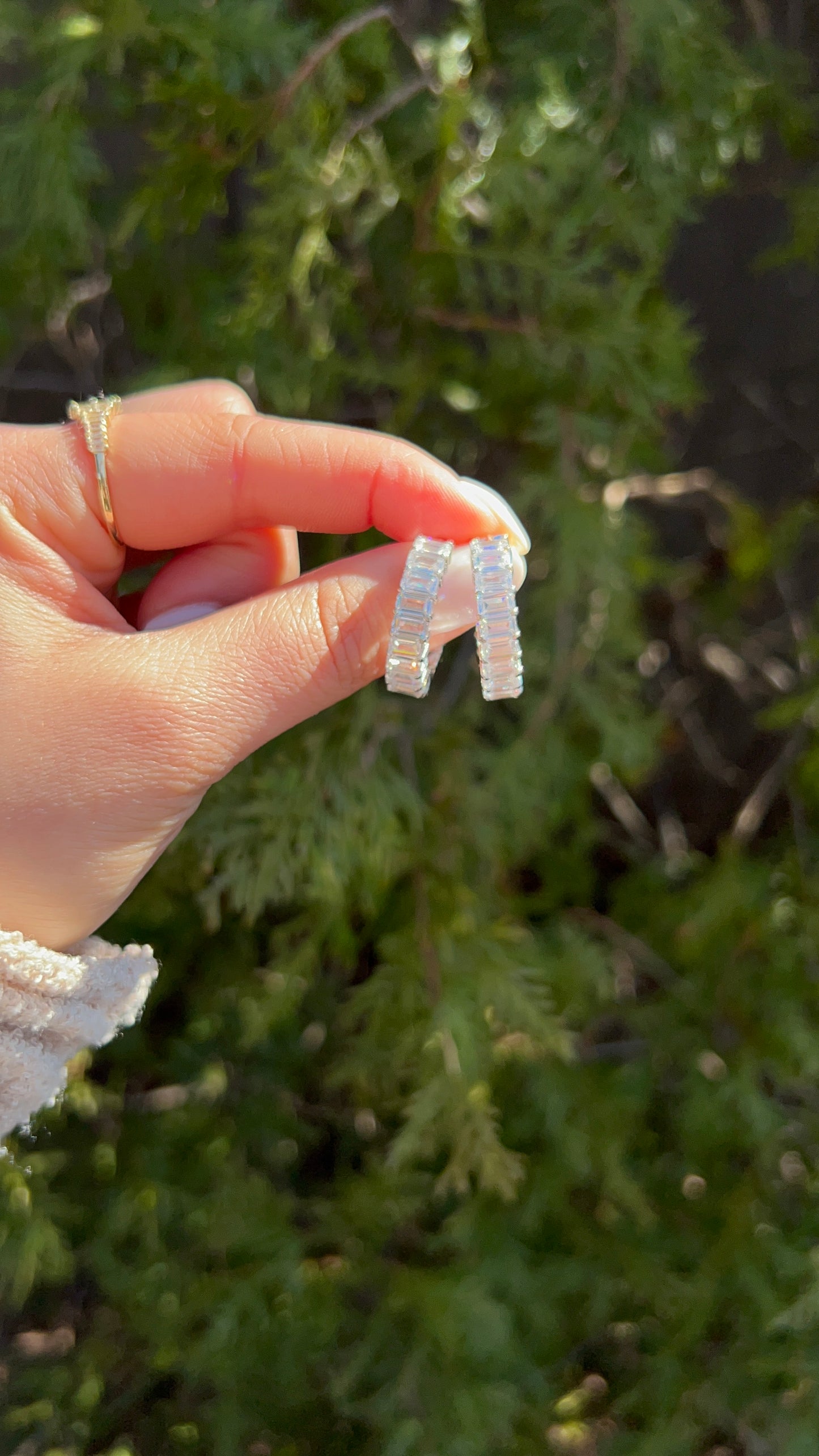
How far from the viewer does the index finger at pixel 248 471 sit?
1.29 meters

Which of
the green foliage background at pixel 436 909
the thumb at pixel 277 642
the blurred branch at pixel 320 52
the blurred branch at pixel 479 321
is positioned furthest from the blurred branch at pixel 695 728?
the blurred branch at pixel 320 52

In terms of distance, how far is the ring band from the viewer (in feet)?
3.83

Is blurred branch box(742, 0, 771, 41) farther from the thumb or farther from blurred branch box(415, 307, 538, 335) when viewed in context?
the thumb

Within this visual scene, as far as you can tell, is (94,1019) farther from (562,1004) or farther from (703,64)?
(703,64)

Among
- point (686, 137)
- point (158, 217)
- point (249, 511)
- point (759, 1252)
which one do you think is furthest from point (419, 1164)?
point (686, 137)

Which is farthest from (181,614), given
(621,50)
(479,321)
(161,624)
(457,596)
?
(621,50)

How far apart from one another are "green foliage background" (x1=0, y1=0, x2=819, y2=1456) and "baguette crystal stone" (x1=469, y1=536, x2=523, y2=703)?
28.9 inches

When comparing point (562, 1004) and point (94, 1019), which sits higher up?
point (94, 1019)

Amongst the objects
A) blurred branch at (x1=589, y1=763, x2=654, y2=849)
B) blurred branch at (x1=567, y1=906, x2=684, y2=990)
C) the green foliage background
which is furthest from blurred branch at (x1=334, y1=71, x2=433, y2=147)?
blurred branch at (x1=567, y1=906, x2=684, y2=990)

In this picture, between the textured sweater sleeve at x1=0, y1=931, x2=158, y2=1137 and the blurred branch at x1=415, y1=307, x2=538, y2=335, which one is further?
the blurred branch at x1=415, y1=307, x2=538, y2=335

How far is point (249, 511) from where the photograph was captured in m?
1.36

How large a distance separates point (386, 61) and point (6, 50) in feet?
2.57

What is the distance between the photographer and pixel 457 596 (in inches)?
47.4

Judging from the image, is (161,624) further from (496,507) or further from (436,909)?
(436,909)
